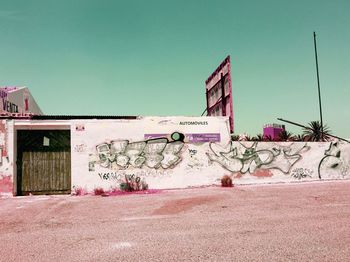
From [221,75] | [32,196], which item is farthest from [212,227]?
[221,75]

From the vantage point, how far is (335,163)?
17.2 meters

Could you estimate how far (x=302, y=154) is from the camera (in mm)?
16516

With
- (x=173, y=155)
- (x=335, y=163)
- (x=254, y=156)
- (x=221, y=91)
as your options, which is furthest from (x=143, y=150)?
(x=335, y=163)

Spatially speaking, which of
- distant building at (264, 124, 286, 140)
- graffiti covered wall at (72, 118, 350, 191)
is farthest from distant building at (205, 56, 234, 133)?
distant building at (264, 124, 286, 140)

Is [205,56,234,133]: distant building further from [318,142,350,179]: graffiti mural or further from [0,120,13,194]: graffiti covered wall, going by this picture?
[0,120,13,194]: graffiti covered wall

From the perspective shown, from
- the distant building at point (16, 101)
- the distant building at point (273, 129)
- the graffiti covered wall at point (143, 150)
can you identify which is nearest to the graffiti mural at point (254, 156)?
the graffiti covered wall at point (143, 150)

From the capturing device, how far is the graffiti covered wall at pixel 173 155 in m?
14.4

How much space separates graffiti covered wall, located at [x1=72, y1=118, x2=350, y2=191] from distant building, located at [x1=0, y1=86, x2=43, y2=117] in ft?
18.2

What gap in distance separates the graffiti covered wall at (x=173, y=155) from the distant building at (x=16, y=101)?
18.2 ft

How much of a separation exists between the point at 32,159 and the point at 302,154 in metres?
12.3

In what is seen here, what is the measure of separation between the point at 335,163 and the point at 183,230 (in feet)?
43.4

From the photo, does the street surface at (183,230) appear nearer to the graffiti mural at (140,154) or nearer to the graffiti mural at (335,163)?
the graffiti mural at (140,154)

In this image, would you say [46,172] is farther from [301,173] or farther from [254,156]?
[301,173]

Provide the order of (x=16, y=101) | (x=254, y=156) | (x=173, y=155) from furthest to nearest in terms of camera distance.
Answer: (x=16, y=101), (x=254, y=156), (x=173, y=155)
